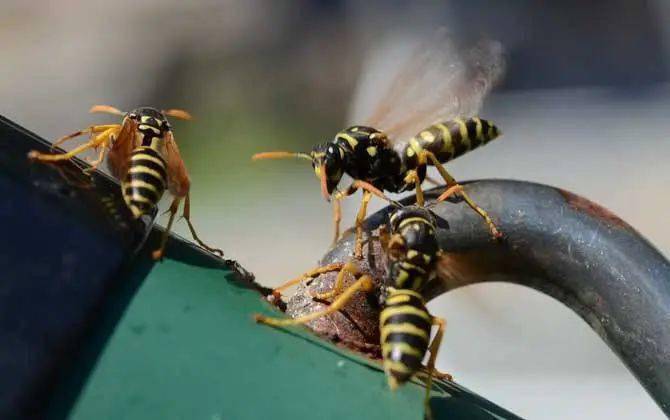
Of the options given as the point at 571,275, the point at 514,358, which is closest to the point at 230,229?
the point at 514,358

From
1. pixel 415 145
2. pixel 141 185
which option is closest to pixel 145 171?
pixel 141 185

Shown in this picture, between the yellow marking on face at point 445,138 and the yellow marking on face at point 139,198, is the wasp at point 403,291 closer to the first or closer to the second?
the yellow marking on face at point 139,198

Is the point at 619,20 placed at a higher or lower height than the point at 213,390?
higher

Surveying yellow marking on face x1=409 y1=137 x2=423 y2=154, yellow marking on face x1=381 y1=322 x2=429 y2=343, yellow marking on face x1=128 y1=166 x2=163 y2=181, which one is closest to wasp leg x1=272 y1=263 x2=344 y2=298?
yellow marking on face x1=381 y1=322 x2=429 y2=343

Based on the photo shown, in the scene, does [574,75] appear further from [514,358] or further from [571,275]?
[571,275]

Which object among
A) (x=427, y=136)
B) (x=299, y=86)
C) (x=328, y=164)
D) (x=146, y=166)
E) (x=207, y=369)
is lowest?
(x=207, y=369)

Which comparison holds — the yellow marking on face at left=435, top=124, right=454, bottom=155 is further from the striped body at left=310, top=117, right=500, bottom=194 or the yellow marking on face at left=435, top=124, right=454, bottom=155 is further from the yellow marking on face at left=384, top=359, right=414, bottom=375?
the yellow marking on face at left=384, top=359, right=414, bottom=375

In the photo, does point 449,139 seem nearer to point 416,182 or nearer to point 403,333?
point 416,182
